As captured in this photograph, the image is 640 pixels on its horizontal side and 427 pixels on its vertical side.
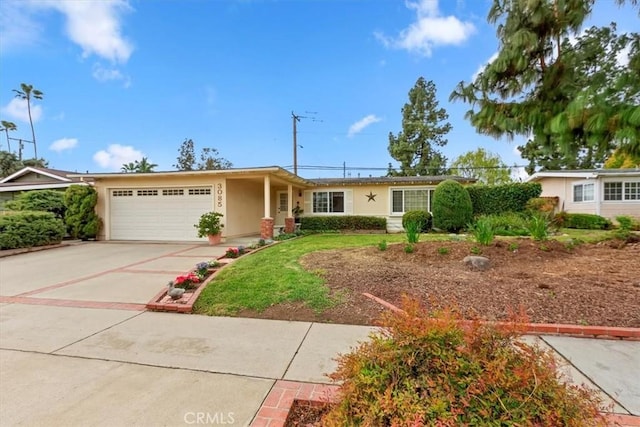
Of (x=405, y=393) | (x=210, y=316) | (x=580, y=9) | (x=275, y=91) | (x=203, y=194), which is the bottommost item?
(x=210, y=316)

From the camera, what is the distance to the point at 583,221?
14.8 m

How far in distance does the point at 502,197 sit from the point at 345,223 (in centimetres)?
776

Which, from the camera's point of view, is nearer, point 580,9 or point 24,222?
point 580,9

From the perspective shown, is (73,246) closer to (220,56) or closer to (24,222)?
(24,222)

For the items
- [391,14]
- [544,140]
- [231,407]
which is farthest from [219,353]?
[391,14]

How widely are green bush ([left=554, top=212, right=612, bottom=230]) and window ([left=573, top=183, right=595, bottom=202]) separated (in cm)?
208

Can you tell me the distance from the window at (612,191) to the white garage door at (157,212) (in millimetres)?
19427

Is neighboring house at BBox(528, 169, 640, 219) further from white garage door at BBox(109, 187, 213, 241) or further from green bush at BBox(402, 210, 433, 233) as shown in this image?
white garage door at BBox(109, 187, 213, 241)

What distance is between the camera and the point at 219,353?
3.29 metres

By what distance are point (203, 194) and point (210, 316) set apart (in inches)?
369

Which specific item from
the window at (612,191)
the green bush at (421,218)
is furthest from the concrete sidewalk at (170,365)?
the window at (612,191)

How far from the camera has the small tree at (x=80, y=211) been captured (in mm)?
13094

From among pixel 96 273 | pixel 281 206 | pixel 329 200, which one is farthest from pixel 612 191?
pixel 96 273

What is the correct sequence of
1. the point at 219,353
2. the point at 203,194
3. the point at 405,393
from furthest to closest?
the point at 203,194
the point at 219,353
the point at 405,393
